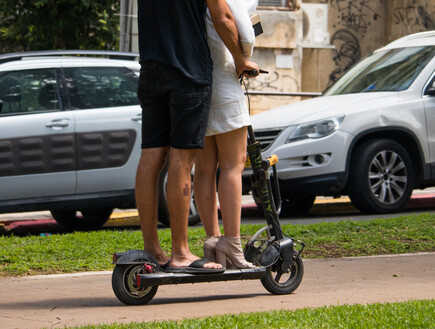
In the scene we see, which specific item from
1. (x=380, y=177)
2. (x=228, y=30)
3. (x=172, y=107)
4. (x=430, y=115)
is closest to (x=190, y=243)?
(x=172, y=107)

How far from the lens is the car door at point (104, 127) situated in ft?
29.8

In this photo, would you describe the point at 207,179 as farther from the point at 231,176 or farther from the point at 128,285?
the point at 128,285

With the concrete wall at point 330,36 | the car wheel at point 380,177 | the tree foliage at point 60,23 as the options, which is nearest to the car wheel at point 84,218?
the car wheel at point 380,177

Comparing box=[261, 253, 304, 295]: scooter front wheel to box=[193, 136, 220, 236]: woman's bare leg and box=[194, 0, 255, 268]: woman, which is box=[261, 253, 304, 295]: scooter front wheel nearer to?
box=[194, 0, 255, 268]: woman

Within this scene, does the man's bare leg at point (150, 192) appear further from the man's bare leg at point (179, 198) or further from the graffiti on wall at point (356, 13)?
the graffiti on wall at point (356, 13)

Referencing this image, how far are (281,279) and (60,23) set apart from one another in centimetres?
1308

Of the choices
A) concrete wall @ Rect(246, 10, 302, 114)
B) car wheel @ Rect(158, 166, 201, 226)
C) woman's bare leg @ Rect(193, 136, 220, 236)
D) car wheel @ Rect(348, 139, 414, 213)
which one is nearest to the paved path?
woman's bare leg @ Rect(193, 136, 220, 236)

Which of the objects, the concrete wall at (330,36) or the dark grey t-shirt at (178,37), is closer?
the dark grey t-shirt at (178,37)

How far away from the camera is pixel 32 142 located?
8.86 m

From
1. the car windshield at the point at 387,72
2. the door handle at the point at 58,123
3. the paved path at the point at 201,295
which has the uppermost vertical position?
the car windshield at the point at 387,72

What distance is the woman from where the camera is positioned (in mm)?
5199

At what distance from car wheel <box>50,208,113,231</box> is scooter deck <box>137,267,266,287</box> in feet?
17.2

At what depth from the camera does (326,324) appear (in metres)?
4.22

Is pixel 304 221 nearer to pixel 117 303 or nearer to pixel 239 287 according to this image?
pixel 239 287
